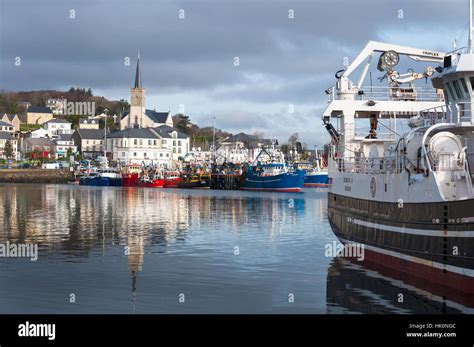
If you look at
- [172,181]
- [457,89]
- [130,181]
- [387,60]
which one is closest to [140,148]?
[130,181]

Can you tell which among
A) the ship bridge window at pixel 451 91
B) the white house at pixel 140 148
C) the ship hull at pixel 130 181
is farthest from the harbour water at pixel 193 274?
the white house at pixel 140 148

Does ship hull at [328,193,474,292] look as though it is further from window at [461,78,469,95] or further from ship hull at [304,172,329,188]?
ship hull at [304,172,329,188]

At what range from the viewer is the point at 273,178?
119750 mm

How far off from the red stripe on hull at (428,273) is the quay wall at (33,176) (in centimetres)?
14978

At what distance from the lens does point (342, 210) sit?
1374 inches

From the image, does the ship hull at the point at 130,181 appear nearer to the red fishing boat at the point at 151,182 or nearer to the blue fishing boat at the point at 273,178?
the red fishing boat at the point at 151,182

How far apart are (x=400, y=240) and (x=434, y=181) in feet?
13.2

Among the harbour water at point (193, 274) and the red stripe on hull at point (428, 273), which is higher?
the red stripe on hull at point (428, 273)

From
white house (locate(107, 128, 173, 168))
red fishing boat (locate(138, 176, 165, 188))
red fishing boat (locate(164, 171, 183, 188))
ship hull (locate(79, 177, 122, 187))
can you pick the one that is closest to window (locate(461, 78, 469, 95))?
red fishing boat (locate(164, 171, 183, 188))

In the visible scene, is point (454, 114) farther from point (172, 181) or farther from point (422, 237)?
point (172, 181)

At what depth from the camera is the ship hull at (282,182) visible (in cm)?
11681

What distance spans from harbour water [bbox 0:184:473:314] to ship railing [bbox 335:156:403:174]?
412 cm
